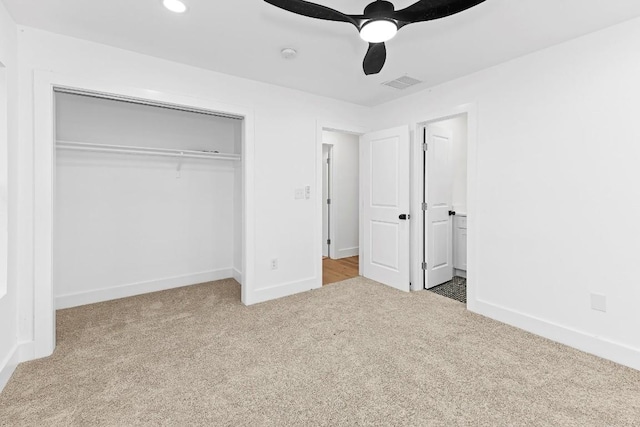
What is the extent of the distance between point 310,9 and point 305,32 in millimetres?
751

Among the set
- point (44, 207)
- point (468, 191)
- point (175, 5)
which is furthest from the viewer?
point (468, 191)

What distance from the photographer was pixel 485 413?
5.55 ft

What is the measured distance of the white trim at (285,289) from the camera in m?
3.43

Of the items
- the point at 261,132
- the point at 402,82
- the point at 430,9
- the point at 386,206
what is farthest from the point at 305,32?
the point at 386,206

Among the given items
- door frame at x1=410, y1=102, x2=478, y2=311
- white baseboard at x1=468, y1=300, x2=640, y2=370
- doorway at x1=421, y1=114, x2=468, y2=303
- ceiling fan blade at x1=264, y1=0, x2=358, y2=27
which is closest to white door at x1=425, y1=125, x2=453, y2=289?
doorway at x1=421, y1=114, x2=468, y2=303

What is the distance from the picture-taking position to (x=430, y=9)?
5.34ft

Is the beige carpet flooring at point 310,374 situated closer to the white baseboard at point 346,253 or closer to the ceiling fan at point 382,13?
the ceiling fan at point 382,13

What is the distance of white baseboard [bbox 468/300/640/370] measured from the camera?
220 cm

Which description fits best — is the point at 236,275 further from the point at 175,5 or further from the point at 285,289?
the point at 175,5

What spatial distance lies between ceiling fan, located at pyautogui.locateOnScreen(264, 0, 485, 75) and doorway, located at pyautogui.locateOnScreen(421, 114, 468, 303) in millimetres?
2018

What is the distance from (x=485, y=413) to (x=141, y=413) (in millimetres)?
1897

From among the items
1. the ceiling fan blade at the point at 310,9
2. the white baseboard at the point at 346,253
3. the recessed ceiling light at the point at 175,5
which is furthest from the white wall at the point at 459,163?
the recessed ceiling light at the point at 175,5

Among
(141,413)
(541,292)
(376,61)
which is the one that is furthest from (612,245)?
(141,413)

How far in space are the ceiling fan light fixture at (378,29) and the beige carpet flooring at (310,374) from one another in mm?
2132
